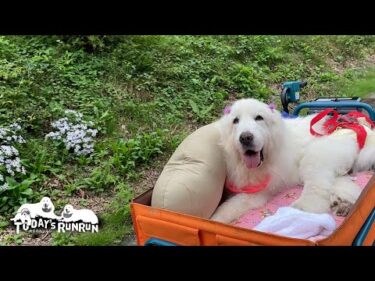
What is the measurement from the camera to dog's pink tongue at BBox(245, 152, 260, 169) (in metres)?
3.71

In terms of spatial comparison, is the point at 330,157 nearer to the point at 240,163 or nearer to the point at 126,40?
the point at 240,163

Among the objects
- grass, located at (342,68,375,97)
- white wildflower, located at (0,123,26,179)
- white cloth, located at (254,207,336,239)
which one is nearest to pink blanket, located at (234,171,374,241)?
white cloth, located at (254,207,336,239)

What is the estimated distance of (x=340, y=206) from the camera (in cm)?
341

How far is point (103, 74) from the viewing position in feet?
22.3

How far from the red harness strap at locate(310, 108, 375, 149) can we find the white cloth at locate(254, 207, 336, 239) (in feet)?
3.90

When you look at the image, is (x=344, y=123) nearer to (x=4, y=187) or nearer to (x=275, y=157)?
(x=275, y=157)

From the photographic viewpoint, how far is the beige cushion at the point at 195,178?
329cm

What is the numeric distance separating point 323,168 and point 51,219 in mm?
2402

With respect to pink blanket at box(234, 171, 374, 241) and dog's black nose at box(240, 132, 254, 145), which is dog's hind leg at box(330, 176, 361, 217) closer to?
pink blanket at box(234, 171, 374, 241)

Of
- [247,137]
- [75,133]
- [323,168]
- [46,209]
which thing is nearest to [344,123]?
[323,168]

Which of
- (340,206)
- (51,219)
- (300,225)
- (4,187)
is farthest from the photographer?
(4,187)

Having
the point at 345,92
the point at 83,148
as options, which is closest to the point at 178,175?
the point at 83,148
